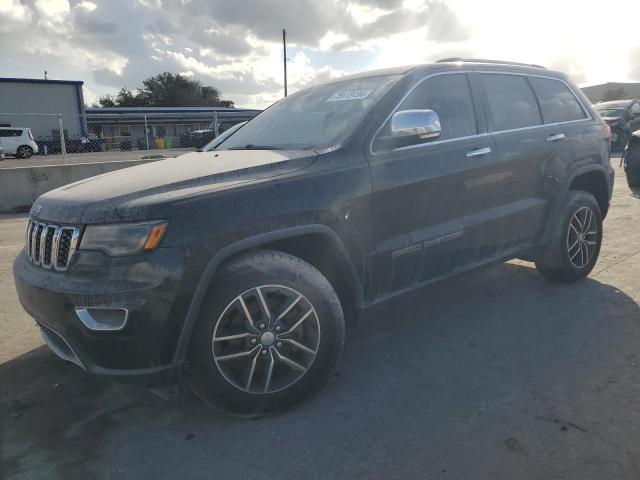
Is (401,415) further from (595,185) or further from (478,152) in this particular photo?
(595,185)

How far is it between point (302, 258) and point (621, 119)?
16.0 meters

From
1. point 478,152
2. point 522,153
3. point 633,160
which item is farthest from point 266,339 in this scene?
point 633,160

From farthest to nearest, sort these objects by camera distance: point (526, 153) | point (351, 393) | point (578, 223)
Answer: point (578, 223) < point (526, 153) < point (351, 393)

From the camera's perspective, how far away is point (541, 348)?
3.19m

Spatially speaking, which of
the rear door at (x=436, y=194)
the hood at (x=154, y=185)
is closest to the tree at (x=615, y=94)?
the rear door at (x=436, y=194)

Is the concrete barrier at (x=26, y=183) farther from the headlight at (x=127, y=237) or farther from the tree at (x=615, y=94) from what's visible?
the tree at (x=615, y=94)

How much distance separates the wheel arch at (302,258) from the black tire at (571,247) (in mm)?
2071

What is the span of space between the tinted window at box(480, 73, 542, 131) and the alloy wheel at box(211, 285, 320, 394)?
6.76ft

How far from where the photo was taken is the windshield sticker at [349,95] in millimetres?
3229

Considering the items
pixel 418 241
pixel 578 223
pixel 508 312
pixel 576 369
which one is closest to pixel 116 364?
pixel 418 241

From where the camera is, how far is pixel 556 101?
4270 millimetres

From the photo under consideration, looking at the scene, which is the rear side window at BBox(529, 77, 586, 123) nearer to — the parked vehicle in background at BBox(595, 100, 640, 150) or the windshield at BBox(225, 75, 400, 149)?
the windshield at BBox(225, 75, 400, 149)

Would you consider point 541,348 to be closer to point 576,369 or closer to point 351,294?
point 576,369

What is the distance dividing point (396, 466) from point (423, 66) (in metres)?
2.42
